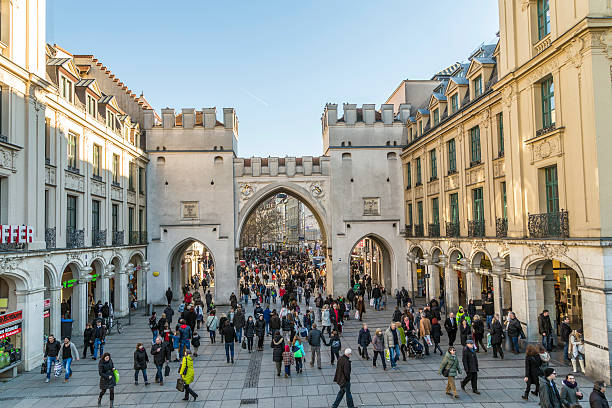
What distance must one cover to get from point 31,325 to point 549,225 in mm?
17810

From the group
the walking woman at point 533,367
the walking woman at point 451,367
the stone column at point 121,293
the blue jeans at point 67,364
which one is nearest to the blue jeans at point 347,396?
the walking woman at point 451,367

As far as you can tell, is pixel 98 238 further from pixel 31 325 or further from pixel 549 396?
Answer: pixel 549 396

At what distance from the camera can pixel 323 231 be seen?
32625 mm

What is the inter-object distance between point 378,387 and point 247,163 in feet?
70.5

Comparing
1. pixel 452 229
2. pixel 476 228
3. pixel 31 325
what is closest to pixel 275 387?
pixel 31 325

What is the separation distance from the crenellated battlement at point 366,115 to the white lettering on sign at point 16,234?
20.9 meters

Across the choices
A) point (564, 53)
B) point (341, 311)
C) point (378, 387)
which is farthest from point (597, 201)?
point (341, 311)

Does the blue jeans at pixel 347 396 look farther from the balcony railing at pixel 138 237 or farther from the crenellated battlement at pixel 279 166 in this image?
the crenellated battlement at pixel 279 166

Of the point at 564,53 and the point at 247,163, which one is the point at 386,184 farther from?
the point at 564,53

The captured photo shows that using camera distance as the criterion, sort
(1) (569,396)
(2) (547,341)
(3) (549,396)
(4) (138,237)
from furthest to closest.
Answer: (4) (138,237) → (2) (547,341) → (3) (549,396) → (1) (569,396)

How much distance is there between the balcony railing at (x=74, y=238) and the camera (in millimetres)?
19500

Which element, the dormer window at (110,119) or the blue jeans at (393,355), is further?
the dormer window at (110,119)

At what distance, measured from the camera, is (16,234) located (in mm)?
14281

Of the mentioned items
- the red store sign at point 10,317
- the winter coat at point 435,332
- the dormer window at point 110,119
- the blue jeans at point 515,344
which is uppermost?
the dormer window at point 110,119
